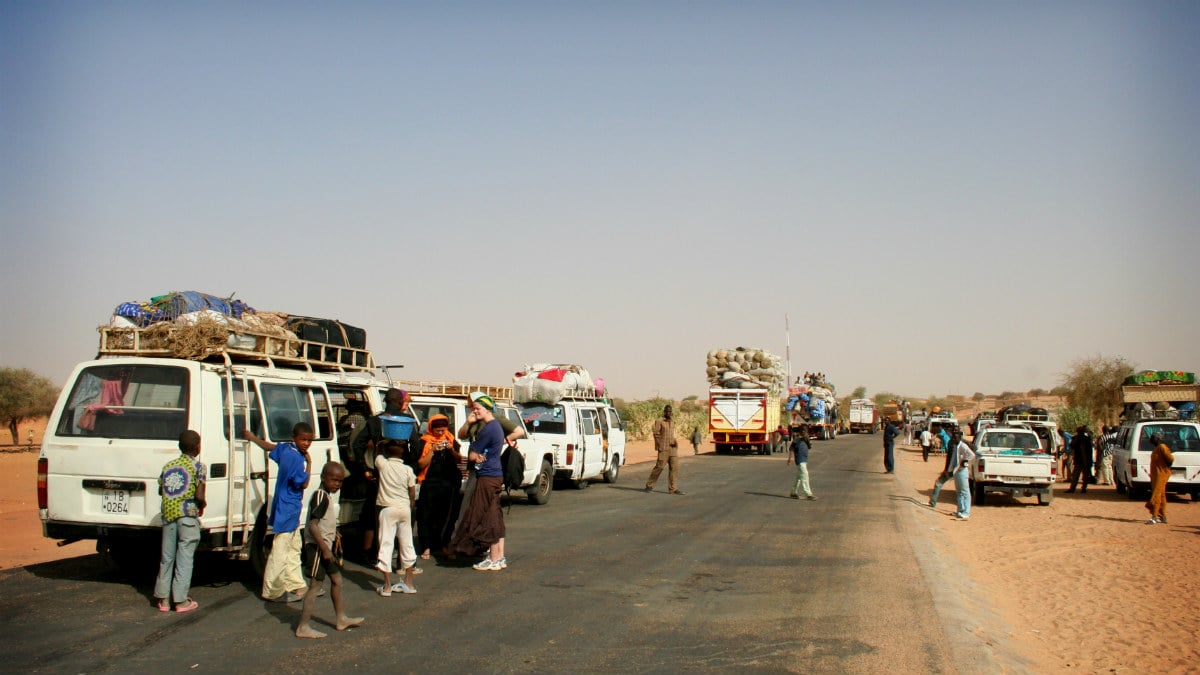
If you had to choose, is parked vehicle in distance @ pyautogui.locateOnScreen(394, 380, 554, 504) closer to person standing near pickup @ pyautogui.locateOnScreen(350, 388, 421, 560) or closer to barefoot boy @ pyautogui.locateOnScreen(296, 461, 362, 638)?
person standing near pickup @ pyautogui.locateOnScreen(350, 388, 421, 560)

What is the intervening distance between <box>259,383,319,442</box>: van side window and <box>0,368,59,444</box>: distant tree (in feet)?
131

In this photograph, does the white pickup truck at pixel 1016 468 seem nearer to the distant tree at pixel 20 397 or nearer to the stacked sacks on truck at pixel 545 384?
the stacked sacks on truck at pixel 545 384

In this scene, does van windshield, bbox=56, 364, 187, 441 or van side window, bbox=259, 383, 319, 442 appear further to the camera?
van side window, bbox=259, 383, 319, 442

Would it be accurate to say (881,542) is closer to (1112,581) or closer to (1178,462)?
(1112,581)

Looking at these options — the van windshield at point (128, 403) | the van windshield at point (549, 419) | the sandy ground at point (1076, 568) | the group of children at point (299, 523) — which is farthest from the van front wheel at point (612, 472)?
the van windshield at point (128, 403)

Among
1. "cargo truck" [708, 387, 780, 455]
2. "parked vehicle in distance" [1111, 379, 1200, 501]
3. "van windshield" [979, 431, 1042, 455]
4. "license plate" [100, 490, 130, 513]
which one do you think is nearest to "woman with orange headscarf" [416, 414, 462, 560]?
"license plate" [100, 490, 130, 513]

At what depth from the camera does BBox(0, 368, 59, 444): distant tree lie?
43219 mm

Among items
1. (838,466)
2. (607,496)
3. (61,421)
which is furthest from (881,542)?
(838,466)

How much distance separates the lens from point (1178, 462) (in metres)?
19.0

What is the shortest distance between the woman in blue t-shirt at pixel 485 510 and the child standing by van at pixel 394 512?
105 centimetres

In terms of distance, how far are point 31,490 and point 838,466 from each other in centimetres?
2572

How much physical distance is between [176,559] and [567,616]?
348cm

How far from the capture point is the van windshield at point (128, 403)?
26.8 feet

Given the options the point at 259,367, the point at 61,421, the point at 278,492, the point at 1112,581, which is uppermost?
the point at 259,367
